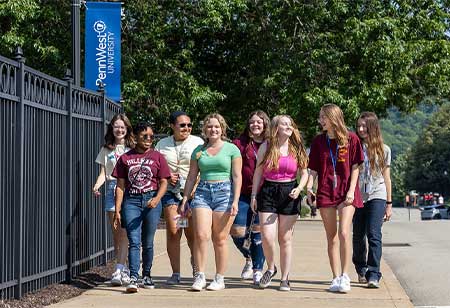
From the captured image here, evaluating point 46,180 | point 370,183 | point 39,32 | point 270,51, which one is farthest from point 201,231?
point 270,51

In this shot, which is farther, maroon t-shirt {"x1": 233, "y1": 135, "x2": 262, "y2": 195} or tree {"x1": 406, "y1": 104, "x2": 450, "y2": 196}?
tree {"x1": 406, "y1": 104, "x2": 450, "y2": 196}

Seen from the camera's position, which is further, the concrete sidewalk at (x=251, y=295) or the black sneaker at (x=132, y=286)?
the black sneaker at (x=132, y=286)

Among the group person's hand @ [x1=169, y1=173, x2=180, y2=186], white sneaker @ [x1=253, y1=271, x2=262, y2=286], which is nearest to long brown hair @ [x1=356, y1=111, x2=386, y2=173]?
white sneaker @ [x1=253, y1=271, x2=262, y2=286]

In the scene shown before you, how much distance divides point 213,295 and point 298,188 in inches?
53.4

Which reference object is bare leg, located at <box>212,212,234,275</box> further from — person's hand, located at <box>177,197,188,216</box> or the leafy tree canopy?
the leafy tree canopy

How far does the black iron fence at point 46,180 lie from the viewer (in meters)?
8.76

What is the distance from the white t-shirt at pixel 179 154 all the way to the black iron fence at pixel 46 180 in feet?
3.38

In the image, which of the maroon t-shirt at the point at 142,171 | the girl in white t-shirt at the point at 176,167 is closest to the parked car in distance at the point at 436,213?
the girl in white t-shirt at the point at 176,167

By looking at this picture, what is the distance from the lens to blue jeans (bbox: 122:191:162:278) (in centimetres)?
991

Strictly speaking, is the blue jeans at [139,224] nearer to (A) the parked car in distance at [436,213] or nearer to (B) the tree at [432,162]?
(A) the parked car in distance at [436,213]

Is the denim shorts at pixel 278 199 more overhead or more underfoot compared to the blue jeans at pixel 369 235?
more overhead

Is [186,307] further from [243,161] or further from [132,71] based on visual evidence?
[132,71]

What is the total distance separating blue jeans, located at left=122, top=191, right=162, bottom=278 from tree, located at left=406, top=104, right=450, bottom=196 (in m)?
105

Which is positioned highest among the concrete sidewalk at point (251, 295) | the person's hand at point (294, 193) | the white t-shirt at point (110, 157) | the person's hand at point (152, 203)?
the white t-shirt at point (110, 157)
